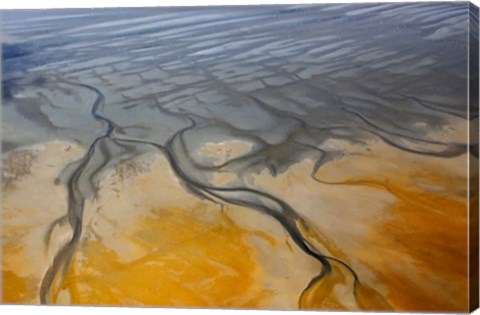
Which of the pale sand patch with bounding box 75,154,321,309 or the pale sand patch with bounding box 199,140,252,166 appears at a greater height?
the pale sand patch with bounding box 199,140,252,166

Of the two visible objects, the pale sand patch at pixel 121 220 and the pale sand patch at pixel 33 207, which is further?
the pale sand patch at pixel 33 207

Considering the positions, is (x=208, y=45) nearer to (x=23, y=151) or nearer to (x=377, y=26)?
(x=377, y=26)

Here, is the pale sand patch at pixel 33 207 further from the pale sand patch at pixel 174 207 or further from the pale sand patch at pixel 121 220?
the pale sand patch at pixel 174 207

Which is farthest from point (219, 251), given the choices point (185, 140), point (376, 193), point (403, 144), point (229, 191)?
point (403, 144)

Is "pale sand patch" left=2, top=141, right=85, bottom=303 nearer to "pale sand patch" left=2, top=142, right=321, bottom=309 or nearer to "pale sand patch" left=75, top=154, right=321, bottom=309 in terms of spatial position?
"pale sand patch" left=2, top=142, right=321, bottom=309

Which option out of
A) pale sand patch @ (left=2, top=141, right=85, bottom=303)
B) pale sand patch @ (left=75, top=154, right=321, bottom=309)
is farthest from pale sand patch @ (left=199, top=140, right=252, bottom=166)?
pale sand patch @ (left=2, top=141, right=85, bottom=303)

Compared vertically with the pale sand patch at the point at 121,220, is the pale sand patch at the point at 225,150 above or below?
above

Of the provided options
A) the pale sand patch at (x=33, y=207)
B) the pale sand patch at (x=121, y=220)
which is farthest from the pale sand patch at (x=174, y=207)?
the pale sand patch at (x=33, y=207)

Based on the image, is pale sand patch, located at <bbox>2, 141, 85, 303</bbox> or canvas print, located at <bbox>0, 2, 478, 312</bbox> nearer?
canvas print, located at <bbox>0, 2, 478, 312</bbox>
